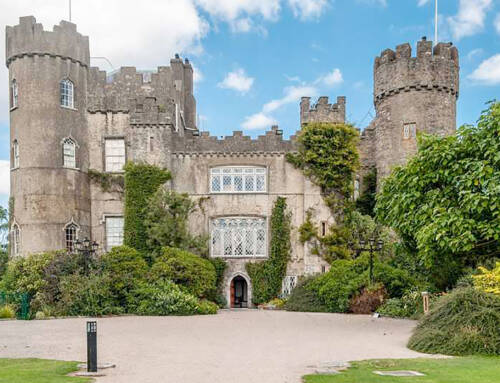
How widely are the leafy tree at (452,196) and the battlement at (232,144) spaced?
12.8 meters

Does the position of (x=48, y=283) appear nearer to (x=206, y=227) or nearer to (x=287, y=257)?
(x=206, y=227)

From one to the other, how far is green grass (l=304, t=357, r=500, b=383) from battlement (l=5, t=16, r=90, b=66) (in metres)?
23.9

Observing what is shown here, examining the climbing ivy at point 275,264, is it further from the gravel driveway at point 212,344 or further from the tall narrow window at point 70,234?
the tall narrow window at point 70,234

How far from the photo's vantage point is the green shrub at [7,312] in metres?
20.5

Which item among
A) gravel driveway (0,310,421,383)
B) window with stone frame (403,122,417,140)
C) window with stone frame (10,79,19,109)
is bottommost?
gravel driveway (0,310,421,383)

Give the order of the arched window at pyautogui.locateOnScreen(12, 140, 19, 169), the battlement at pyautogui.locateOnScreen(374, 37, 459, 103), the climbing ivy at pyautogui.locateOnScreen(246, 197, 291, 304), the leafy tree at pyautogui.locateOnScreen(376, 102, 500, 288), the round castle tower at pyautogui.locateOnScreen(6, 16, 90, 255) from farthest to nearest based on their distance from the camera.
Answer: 1. the battlement at pyautogui.locateOnScreen(374, 37, 459, 103)
2. the climbing ivy at pyautogui.locateOnScreen(246, 197, 291, 304)
3. the arched window at pyautogui.locateOnScreen(12, 140, 19, 169)
4. the round castle tower at pyautogui.locateOnScreen(6, 16, 90, 255)
5. the leafy tree at pyautogui.locateOnScreen(376, 102, 500, 288)

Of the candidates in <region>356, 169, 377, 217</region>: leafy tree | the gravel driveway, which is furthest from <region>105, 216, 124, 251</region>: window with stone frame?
<region>356, 169, 377, 217</region>: leafy tree

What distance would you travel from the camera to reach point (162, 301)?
2139 cm

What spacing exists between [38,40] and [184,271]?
1457 cm

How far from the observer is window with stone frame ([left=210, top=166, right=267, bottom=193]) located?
2906cm

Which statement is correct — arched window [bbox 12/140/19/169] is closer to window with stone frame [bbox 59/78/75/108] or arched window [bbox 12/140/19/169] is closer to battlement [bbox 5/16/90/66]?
window with stone frame [bbox 59/78/75/108]

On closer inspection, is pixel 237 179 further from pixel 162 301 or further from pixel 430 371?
pixel 430 371

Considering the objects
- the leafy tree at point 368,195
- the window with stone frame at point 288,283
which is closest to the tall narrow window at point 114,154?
the window with stone frame at point 288,283

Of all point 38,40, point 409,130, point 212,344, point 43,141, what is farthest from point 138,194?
point 212,344
